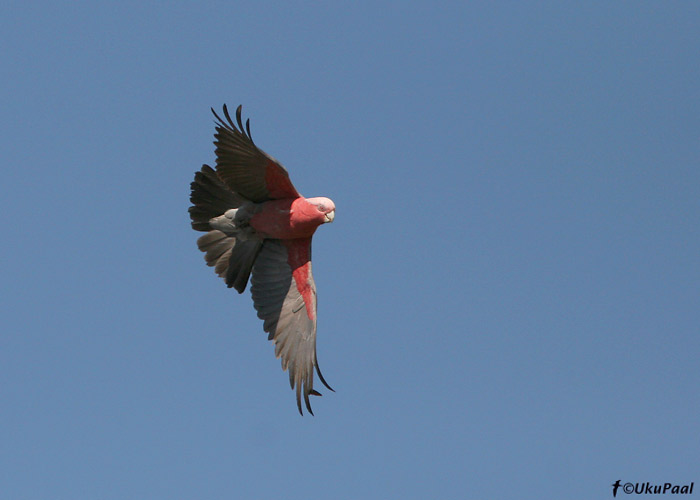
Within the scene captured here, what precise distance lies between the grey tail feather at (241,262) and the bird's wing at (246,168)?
92 centimetres

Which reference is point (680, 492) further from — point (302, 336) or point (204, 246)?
point (204, 246)

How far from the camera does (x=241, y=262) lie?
16.1 meters

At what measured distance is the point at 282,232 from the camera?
1546 centimetres

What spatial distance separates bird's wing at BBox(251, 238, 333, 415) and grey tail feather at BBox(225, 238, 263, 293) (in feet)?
0.34

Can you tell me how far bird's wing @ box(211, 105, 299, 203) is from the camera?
14250mm

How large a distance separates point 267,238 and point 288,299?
106 cm

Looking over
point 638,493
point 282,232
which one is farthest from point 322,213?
point 638,493

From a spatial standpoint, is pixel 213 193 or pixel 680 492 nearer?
pixel 213 193

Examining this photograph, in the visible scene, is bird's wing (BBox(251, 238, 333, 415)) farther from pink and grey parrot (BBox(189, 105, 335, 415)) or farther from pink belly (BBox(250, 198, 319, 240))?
pink belly (BBox(250, 198, 319, 240))

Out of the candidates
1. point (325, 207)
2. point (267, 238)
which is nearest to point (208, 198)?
point (267, 238)

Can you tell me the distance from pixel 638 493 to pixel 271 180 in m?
8.48

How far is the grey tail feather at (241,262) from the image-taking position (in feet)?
52.7

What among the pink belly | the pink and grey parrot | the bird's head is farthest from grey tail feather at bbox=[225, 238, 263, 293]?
the bird's head

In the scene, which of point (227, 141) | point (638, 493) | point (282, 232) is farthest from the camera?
point (638, 493)
